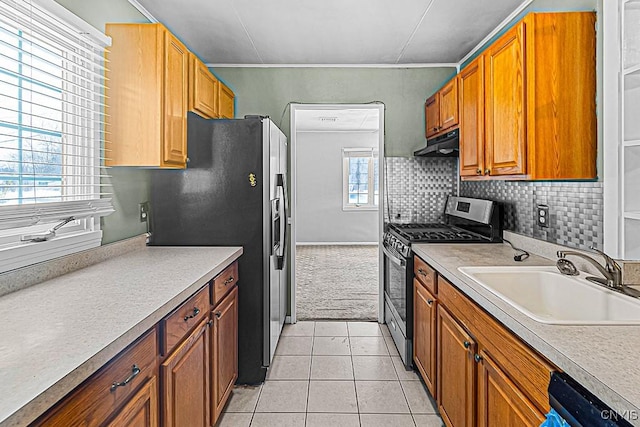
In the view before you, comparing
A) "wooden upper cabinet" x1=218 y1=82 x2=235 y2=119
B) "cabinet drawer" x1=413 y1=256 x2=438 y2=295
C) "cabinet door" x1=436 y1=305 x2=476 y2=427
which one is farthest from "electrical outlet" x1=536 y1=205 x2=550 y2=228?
"wooden upper cabinet" x1=218 y1=82 x2=235 y2=119

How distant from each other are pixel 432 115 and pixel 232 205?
2003mm

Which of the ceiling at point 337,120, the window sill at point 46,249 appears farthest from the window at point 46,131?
the ceiling at point 337,120

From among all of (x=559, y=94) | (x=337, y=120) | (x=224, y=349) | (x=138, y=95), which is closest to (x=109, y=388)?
(x=224, y=349)

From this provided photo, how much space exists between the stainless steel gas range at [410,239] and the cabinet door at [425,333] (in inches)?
3.9

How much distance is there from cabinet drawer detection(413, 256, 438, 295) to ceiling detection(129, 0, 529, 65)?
165cm

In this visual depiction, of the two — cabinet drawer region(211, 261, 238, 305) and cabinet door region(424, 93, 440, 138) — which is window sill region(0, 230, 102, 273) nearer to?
cabinet drawer region(211, 261, 238, 305)

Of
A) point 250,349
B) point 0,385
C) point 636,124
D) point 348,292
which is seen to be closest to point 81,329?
point 0,385

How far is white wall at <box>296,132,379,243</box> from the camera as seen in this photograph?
8828 mm

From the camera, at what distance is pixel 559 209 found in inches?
89.1

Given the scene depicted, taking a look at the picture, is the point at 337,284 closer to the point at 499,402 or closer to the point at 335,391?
the point at 335,391

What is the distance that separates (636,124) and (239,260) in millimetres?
2147

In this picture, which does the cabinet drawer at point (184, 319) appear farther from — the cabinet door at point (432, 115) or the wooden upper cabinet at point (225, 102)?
the cabinet door at point (432, 115)

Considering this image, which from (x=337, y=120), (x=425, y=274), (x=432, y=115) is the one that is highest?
(x=337, y=120)

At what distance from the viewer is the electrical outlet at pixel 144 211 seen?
A: 268cm
